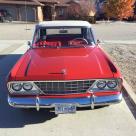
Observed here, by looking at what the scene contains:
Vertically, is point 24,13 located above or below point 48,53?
below

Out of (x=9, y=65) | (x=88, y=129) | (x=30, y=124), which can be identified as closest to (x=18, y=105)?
(x=30, y=124)

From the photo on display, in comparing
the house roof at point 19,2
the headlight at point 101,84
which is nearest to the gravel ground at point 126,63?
the headlight at point 101,84

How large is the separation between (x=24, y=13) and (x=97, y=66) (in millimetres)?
45508

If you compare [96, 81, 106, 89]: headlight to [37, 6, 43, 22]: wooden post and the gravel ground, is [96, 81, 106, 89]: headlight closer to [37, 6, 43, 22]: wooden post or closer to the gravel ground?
the gravel ground

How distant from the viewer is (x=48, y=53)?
7.02m

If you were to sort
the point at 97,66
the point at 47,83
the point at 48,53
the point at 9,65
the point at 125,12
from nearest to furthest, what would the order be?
the point at 47,83
the point at 97,66
the point at 48,53
the point at 9,65
the point at 125,12

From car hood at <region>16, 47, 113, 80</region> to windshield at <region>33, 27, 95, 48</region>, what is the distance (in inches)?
12.8

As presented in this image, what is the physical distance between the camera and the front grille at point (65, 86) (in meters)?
5.66

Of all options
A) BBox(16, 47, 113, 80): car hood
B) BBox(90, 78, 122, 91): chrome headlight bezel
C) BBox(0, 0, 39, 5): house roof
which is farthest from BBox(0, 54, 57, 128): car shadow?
BBox(0, 0, 39, 5): house roof

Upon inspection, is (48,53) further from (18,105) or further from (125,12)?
(125,12)

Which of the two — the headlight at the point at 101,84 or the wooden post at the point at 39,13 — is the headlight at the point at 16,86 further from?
the wooden post at the point at 39,13

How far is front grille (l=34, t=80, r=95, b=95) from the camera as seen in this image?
566 cm

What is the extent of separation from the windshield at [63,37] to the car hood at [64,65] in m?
0.32

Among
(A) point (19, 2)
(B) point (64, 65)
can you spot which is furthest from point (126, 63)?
(A) point (19, 2)
